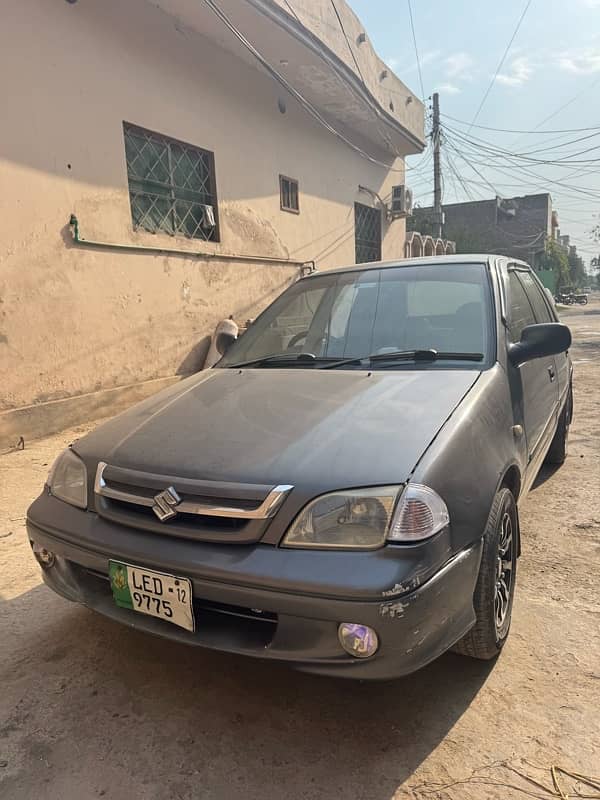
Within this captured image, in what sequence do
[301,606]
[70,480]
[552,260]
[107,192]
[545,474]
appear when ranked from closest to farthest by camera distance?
[301,606] < [70,480] < [545,474] < [107,192] < [552,260]

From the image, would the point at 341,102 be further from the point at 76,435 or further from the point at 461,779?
the point at 461,779

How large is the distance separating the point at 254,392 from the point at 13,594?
1.60m

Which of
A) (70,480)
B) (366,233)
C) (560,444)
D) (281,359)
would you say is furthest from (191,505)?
(366,233)

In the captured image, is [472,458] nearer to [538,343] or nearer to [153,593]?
[538,343]

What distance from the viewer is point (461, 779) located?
1533 millimetres

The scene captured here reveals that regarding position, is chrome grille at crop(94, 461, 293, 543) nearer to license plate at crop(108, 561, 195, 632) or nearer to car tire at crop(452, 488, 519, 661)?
license plate at crop(108, 561, 195, 632)

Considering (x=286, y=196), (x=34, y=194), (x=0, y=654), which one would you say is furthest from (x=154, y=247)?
(x=0, y=654)

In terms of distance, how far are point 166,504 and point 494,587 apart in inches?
45.1

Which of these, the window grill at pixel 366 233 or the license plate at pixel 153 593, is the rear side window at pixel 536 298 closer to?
the license plate at pixel 153 593

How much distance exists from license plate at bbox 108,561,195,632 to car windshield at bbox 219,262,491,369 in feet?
4.18

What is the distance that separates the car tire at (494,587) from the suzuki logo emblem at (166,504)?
101 centimetres

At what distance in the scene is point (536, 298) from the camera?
12.1 ft

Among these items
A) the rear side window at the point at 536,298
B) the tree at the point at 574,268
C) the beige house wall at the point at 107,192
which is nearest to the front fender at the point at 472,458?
the rear side window at the point at 536,298

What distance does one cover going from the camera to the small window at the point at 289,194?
9.05 metres
